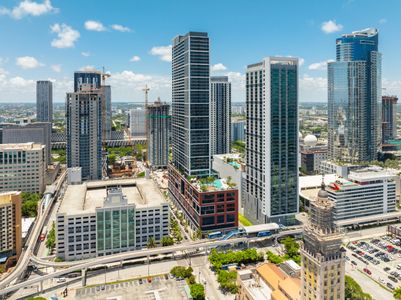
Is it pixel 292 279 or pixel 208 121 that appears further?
pixel 208 121

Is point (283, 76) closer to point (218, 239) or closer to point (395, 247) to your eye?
point (218, 239)

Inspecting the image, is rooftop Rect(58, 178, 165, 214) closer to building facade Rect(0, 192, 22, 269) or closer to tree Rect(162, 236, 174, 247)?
tree Rect(162, 236, 174, 247)

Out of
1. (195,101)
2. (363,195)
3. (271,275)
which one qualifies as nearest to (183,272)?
(271,275)

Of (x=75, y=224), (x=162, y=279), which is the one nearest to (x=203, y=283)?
(x=162, y=279)

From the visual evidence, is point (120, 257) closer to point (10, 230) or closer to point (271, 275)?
point (10, 230)

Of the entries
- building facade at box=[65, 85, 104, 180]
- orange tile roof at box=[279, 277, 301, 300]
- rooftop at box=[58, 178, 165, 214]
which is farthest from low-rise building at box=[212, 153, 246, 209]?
orange tile roof at box=[279, 277, 301, 300]

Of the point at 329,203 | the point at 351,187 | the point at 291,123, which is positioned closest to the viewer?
the point at 329,203
